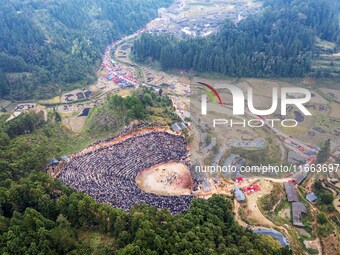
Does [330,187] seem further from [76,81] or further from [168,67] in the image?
[76,81]

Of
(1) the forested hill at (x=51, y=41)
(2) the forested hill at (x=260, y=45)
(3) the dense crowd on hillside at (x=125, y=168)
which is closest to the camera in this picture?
(3) the dense crowd on hillside at (x=125, y=168)

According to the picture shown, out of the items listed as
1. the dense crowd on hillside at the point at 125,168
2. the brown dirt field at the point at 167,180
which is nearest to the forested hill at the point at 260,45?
the dense crowd on hillside at the point at 125,168

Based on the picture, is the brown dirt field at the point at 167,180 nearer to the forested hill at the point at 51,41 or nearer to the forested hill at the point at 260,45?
the forested hill at the point at 51,41

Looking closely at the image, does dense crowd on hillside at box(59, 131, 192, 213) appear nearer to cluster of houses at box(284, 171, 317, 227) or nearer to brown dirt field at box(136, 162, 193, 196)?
brown dirt field at box(136, 162, 193, 196)

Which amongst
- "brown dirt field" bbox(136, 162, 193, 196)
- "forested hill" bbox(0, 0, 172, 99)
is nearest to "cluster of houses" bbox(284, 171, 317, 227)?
"brown dirt field" bbox(136, 162, 193, 196)

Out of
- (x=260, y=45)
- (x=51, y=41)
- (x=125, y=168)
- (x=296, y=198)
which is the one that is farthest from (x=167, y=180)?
(x=51, y=41)

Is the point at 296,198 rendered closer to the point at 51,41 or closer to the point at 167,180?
the point at 167,180

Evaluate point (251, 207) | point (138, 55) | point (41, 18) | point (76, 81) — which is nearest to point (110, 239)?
point (251, 207)

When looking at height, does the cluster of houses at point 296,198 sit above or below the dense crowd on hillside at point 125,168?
below

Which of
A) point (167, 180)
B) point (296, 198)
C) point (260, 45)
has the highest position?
point (260, 45)
